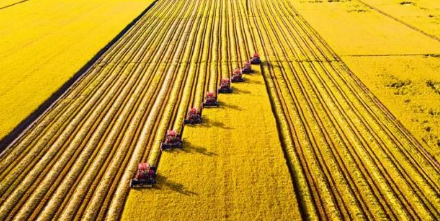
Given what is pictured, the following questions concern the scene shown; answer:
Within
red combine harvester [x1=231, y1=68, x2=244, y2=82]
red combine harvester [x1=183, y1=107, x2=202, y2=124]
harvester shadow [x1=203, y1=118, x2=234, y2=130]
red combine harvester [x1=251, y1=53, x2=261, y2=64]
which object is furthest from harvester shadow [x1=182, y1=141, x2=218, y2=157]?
red combine harvester [x1=251, y1=53, x2=261, y2=64]

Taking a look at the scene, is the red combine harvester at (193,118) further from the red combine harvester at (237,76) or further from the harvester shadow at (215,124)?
the red combine harvester at (237,76)

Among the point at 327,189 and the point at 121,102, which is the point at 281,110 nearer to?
the point at 327,189

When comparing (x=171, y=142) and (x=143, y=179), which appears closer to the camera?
A: (x=143, y=179)

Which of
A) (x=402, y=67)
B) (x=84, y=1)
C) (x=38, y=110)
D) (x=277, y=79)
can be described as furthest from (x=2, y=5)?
(x=402, y=67)

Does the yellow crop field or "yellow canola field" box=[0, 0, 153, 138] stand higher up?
"yellow canola field" box=[0, 0, 153, 138]

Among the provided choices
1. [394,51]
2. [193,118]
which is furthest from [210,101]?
[394,51]

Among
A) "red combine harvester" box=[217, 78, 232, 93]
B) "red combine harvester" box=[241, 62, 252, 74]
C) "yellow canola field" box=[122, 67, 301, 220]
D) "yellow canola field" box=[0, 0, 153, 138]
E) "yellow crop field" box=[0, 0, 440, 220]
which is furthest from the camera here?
"red combine harvester" box=[241, 62, 252, 74]

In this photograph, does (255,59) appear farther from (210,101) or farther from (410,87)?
(410,87)

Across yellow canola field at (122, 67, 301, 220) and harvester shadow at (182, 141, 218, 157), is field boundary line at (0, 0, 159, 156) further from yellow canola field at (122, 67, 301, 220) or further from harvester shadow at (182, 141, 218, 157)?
harvester shadow at (182, 141, 218, 157)
